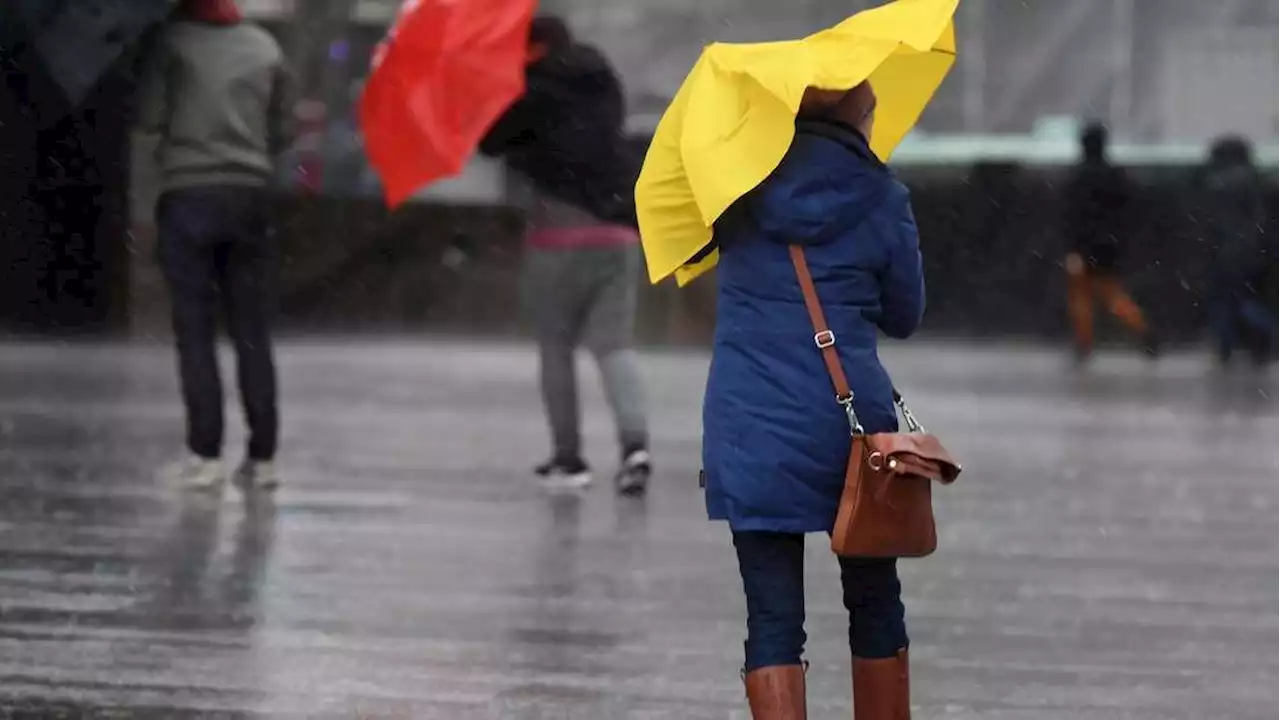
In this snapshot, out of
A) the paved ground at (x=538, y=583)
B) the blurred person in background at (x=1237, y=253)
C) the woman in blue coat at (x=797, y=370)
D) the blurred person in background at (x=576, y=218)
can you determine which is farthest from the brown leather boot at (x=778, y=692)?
the blurred person in background at (x=1237, y=253)

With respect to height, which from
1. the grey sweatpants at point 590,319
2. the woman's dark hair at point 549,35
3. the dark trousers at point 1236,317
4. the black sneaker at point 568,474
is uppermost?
the woman's dark hair at point 549,35

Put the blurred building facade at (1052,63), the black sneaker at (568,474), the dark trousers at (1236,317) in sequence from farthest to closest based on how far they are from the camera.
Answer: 1. the blurred building facade at (1052,63)
2. the dark trousers at (1236,317)
3. the black sneaker at (568,474)

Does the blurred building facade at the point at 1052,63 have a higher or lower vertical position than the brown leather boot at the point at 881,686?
lower

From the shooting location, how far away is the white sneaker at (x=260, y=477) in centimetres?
973

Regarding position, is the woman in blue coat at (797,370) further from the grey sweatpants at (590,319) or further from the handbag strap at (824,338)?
the grey sweatpants at (590,319)

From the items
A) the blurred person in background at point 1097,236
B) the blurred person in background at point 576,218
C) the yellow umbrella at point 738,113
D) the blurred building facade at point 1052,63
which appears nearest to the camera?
the yellow umbrella at point 738,113

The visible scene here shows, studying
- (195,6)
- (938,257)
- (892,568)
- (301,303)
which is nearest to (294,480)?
(195,6)

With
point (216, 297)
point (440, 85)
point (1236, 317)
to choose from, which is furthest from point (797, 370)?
point (1236, 317)

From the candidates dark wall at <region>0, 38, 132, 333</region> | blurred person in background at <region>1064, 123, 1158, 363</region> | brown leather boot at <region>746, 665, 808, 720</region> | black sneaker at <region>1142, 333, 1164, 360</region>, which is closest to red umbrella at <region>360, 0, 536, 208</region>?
brown leather boot at <region>746, 665, 808, 720</region>

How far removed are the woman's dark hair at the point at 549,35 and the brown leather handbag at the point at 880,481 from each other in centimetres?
493

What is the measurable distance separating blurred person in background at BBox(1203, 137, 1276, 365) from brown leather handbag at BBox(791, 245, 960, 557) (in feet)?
50.3

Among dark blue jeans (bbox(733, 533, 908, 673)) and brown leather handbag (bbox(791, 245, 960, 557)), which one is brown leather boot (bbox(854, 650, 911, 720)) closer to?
dark blue jeans (bbox(733, 533, 908, 673))

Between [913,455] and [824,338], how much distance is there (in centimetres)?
32

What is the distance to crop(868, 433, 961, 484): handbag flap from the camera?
4.68 m
